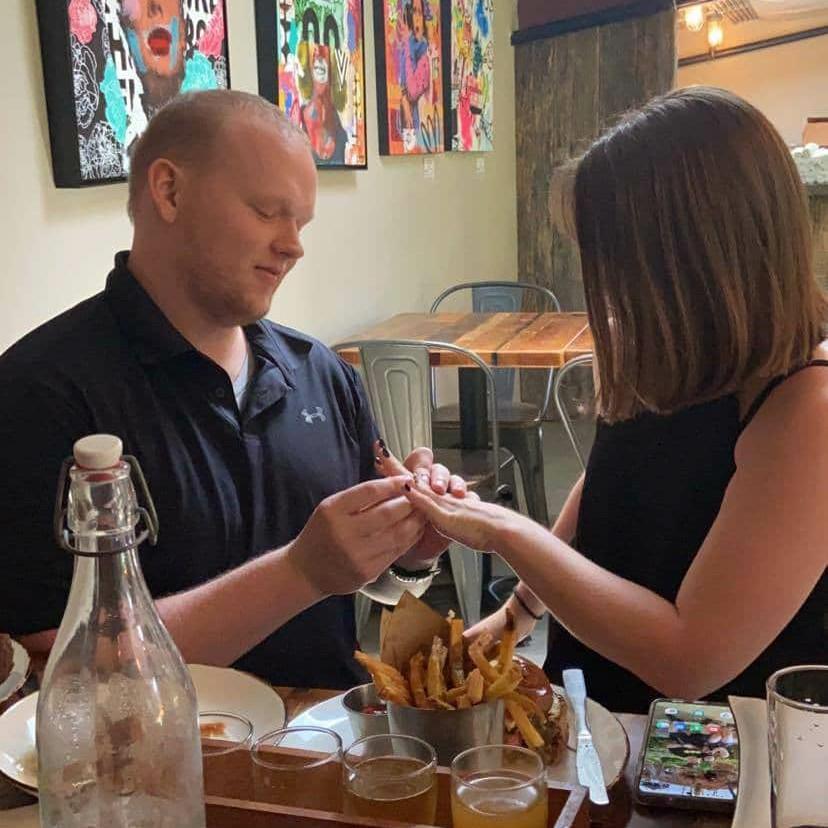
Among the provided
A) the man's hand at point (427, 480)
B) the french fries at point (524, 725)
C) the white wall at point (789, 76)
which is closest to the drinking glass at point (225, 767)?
the french fries at point (524, 725)

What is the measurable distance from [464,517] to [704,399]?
1.07 feet

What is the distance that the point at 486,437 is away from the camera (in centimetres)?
348

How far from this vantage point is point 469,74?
16.1 feet

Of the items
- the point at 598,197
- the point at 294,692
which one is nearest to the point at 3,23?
the point at 598,197

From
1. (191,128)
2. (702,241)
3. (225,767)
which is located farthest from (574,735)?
(191,128)

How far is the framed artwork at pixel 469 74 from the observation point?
4660 mm

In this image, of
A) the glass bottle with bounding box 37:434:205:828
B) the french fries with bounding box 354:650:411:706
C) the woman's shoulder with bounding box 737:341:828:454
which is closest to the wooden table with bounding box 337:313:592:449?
the woman's shoulder with bounding box 737:341:828:454

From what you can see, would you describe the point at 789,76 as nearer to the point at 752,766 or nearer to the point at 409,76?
the point at 409,76

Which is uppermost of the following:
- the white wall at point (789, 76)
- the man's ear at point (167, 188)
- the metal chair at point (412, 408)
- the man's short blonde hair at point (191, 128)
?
the white wall at point (789, 76)

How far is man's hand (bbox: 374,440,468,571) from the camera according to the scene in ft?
4.56

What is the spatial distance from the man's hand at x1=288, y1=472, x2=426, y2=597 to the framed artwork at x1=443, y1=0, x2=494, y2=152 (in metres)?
3.68

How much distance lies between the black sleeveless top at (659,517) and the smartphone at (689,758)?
0.89 feet

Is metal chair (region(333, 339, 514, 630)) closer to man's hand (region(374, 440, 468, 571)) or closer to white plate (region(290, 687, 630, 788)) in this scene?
man's hand (region(374, 440, 468, 571))

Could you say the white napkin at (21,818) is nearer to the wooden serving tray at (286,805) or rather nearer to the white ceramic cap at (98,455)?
the wooden serving tray at (286,805)
